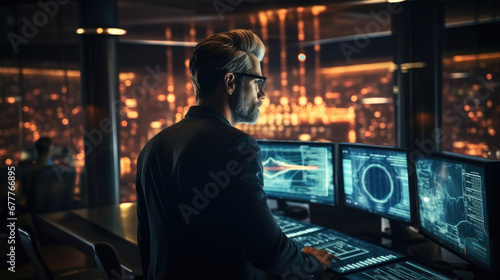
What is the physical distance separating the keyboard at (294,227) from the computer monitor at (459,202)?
55cm

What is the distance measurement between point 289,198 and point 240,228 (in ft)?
4.84

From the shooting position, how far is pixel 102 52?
3.92 m

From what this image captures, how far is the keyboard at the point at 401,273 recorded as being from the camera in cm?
150

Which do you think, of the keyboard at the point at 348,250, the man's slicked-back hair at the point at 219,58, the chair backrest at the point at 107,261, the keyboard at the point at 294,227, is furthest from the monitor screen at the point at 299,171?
the chair backrest at the point at 107,261

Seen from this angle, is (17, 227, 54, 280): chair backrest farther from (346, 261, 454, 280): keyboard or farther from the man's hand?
(346, 261, 454, 280): keyboard

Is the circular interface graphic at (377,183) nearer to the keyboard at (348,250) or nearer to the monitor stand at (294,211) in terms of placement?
the keyboard at (348,250)

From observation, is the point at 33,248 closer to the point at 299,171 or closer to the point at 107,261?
the point at 107,261

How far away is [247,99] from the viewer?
1346 millimetres

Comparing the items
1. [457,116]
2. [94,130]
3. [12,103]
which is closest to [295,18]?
[457,116]

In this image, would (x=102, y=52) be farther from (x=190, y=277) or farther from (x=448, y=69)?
(x=448, y=69)

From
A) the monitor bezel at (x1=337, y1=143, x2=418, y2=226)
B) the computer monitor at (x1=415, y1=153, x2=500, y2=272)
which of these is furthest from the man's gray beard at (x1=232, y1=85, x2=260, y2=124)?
the monitor bezel at (x1=337, y1=143, x2=418, y2=226)

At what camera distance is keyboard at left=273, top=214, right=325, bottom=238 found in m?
2.11

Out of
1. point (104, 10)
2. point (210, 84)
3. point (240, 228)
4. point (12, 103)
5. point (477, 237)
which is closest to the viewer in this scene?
point (240, 228)

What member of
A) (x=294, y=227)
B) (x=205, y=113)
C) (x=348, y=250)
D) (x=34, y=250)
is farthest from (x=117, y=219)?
(x=205, y=113)
